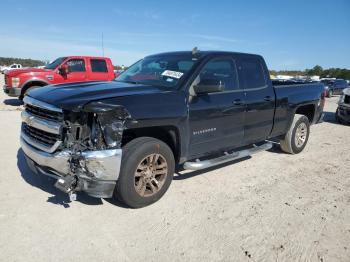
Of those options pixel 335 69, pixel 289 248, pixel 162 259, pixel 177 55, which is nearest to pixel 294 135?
pixel 177 55

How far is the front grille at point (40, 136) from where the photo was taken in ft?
11.6

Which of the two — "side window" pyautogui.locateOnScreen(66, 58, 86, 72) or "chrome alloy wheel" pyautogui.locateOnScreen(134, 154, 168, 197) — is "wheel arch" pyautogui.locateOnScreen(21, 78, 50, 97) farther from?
"chrome alloy wheel" pyautogui.locateOnScreen(134, 154, 168, 197)

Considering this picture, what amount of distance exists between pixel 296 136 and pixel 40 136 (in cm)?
492

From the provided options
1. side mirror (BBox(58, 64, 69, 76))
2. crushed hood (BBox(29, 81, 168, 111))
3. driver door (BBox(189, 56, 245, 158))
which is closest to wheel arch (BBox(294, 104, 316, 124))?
driver door (BBox(189, 56, 245, 158))

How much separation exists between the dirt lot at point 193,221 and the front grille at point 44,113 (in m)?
1.03

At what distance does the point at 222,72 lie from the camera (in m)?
4.74

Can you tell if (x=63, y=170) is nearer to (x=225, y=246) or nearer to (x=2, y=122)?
(x=225, y=246)

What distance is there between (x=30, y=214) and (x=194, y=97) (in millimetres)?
2379

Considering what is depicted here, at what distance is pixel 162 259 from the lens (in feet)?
9.43

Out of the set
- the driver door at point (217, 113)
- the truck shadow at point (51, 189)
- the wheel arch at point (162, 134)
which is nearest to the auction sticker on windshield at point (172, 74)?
the driver door at point (217, 113)

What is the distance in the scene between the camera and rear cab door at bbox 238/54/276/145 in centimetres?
502

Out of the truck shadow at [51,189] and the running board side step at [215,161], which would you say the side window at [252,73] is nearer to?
the running board side step at [215,161]

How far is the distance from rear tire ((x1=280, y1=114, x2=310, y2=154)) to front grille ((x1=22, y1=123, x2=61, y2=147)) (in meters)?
4.50

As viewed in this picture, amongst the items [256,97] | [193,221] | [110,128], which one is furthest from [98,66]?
[193,221]
